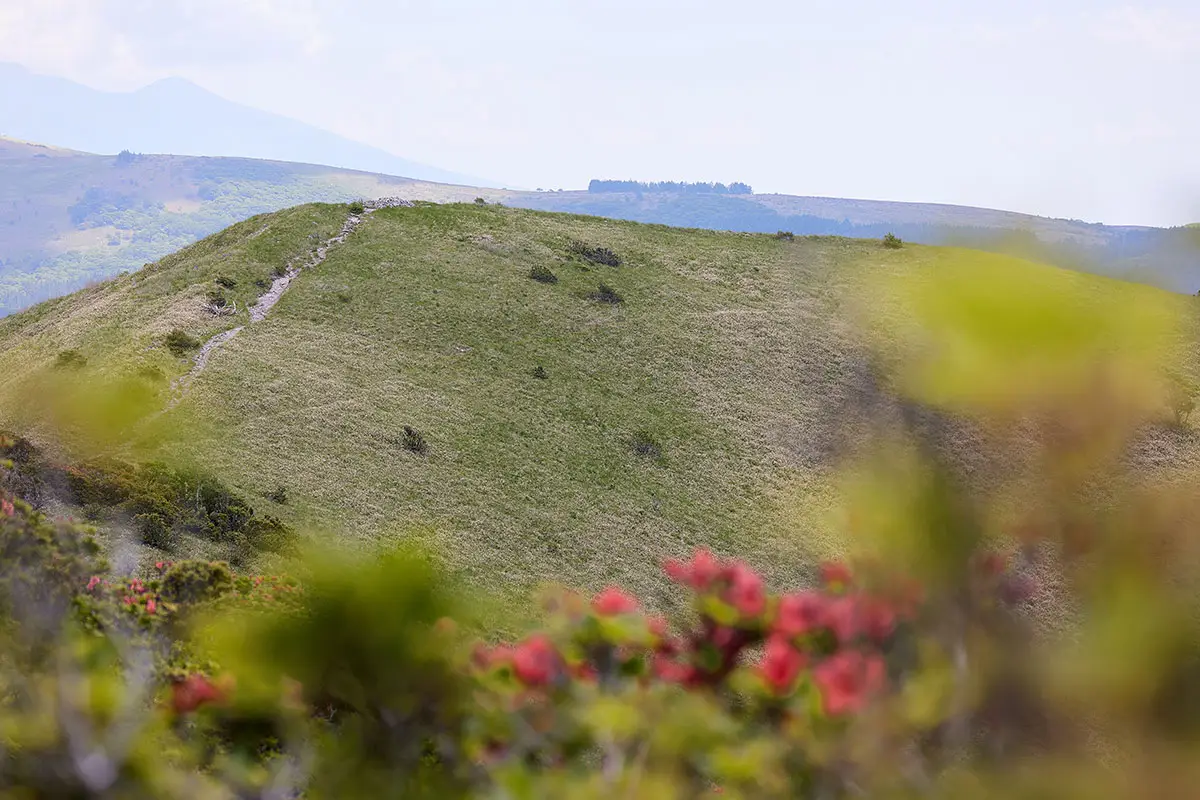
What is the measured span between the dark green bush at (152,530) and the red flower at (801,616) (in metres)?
18.7

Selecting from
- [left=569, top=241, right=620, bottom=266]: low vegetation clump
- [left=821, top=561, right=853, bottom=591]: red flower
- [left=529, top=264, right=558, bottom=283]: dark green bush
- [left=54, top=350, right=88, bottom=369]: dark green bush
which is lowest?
[left=54, top=350, right=88, bottom=369]: dark green bush

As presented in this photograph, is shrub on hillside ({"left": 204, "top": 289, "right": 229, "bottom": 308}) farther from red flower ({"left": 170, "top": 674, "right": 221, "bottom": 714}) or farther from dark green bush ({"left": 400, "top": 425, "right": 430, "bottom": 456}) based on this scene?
red flower ({"left": 170, "top": 674, "right": 221, "bottom": 714})

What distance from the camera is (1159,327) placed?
106 inches

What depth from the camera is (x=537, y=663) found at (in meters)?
3.74

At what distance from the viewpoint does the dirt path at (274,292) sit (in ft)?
90.7

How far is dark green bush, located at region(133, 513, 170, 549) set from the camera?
1889cm

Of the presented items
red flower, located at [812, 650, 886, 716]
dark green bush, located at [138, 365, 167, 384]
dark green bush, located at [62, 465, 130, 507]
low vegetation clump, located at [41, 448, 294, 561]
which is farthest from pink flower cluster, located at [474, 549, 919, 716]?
dark green bush, located at [138, 365, 167, 384]

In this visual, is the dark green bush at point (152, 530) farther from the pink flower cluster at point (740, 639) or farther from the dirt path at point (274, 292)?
the pink flower cluster at point (740, 639)

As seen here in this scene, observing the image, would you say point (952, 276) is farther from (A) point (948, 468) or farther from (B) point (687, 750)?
(B) point (687, 750)

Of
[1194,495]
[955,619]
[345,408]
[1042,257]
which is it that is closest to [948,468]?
[955,619]

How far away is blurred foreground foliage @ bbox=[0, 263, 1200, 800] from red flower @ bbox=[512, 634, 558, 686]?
0.03 feet

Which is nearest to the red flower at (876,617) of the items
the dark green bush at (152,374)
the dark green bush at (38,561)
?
the dark green bush at (38,561)

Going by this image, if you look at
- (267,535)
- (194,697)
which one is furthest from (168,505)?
(194,697)

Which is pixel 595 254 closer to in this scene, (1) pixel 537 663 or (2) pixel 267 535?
(2) pixel 267 535
